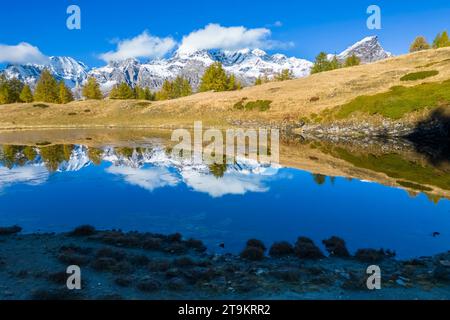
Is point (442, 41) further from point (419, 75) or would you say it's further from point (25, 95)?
point (25, 95)

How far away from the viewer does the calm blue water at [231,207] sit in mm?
18578

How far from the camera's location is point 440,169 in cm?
3381

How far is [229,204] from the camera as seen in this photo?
24.3 metres

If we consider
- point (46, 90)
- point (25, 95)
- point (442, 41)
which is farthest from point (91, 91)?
point (442, 41)

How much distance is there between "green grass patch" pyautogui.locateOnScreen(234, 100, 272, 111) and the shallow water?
54.0m

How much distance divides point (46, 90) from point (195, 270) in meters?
148

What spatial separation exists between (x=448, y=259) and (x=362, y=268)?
390 centimetres

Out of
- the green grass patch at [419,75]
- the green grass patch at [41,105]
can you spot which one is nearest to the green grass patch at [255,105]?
the green grass patch at [419,75]

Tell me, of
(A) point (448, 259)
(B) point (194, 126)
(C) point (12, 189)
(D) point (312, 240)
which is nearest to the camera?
(A) point (448, 259)

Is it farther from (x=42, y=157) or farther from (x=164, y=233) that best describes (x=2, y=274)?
(x=42, y=157)

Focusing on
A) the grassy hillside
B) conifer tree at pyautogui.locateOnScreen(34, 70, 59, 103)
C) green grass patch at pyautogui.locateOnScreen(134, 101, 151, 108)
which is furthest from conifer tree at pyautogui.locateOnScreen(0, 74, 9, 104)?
green grass patch at pyautogui.locateOnScreen(134, 101, 151, 108)

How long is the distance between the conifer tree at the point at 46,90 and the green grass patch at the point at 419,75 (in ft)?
400

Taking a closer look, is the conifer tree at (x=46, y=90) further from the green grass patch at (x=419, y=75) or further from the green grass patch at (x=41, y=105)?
the green grass patch at (x=419, y=75)

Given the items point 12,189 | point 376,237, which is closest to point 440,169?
point 376,237
